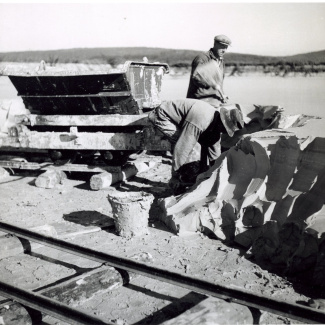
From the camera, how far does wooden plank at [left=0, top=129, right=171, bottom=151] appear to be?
6.04 meters

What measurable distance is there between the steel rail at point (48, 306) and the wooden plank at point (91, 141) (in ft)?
11.5

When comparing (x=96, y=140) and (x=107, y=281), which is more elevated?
(x=96, y=140)

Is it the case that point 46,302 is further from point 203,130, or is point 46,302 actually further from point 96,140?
point 96,140

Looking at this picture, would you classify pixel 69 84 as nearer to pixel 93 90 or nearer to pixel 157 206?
pixel 93 90

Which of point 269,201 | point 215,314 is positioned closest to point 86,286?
point 215,314

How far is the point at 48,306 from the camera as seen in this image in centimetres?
253

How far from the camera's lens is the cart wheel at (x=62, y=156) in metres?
6.88

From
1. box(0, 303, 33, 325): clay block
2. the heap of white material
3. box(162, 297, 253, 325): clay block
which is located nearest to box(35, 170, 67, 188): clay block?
the heap of white material

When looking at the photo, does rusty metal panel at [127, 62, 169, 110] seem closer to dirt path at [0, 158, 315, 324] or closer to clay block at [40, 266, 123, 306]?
dirt path at [0, 158, 315, 324]

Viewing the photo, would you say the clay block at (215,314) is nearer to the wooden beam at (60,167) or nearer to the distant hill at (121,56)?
the wooden beam at (60,167)

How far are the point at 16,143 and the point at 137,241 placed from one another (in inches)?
139

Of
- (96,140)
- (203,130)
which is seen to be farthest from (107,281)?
(96,140)

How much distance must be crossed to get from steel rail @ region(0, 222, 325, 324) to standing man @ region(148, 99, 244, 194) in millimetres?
2207

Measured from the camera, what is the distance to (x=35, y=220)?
16.3 ft
